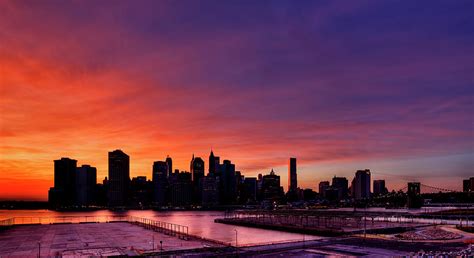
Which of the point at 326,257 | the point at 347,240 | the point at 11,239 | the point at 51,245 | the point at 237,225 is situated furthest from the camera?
the point at 237,225

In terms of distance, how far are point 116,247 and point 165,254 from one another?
56.5 feet

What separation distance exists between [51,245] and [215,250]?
36.2 metres

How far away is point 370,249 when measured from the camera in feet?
192

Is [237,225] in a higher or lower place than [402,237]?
lower

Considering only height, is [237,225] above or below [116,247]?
below

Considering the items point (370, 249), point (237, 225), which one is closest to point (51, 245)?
point (370, 249)

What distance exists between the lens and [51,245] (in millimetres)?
78188

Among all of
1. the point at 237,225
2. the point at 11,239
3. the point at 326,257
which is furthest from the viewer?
the point at 237,225

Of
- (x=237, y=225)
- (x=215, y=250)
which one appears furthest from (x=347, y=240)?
(x=237, y=225)

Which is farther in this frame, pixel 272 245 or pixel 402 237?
pixel 402 237

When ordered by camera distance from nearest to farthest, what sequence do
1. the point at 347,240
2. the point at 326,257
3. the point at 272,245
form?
1. the point at 326,257
2. the point at 272,245
3. the point at 347,240

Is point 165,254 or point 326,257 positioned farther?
point 165,254

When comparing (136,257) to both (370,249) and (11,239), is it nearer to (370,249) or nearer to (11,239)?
(370,249)

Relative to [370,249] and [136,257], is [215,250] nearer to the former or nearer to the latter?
[136,257]
